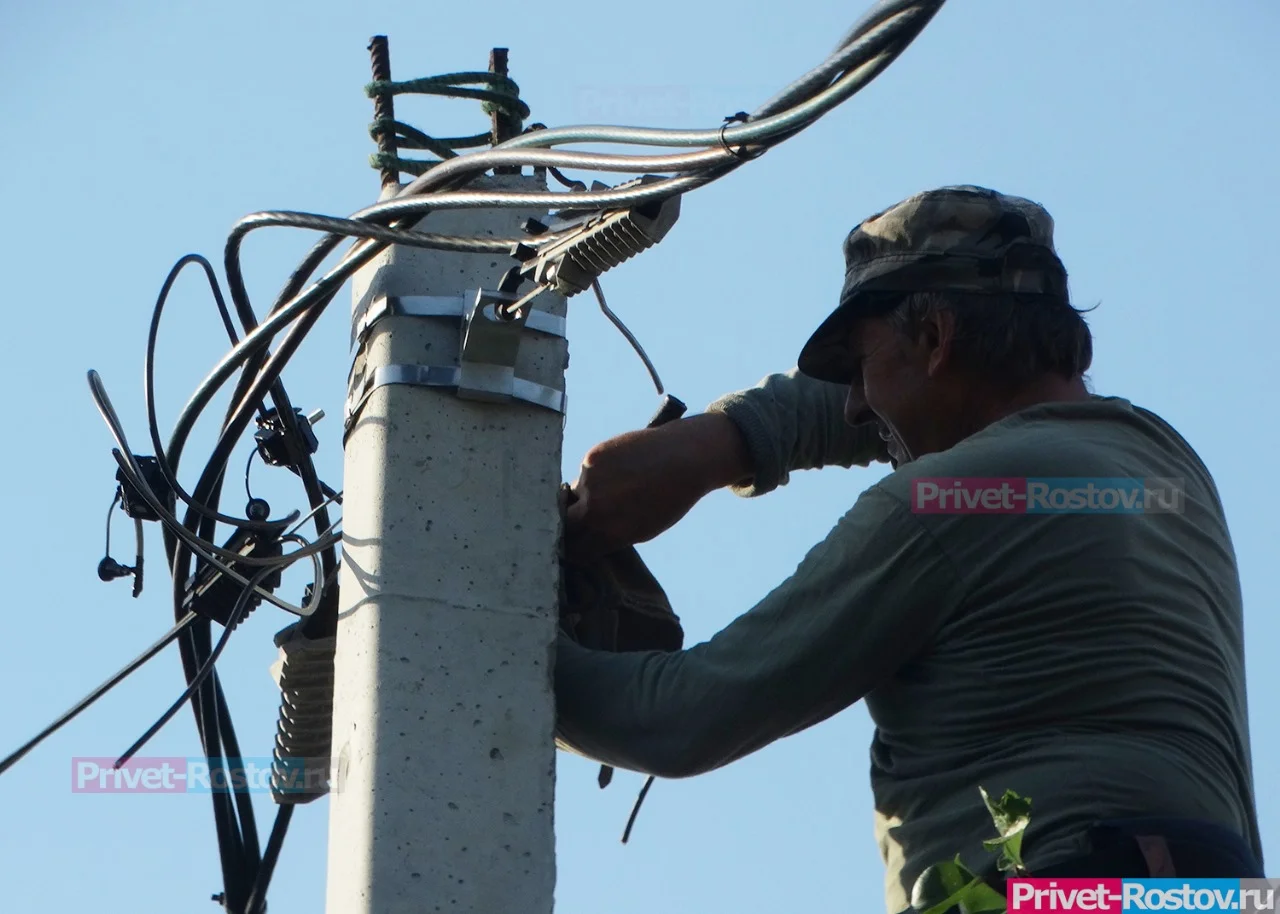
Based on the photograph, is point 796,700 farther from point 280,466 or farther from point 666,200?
point 280,466

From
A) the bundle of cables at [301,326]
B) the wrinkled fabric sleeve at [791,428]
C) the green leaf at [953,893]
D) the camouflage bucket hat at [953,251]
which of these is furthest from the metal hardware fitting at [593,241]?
the green leaf at [953,893]

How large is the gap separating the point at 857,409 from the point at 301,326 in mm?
1134

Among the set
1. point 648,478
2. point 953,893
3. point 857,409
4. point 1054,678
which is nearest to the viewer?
point 953,893

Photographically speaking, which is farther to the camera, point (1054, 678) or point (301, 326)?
point (301, 326)

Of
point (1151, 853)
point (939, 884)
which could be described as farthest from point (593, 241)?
point (1151, 853)

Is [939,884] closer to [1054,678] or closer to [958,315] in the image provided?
[1054,678]

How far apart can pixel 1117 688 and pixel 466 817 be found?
107cm

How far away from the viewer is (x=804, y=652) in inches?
146

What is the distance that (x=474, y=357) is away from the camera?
4035 mm

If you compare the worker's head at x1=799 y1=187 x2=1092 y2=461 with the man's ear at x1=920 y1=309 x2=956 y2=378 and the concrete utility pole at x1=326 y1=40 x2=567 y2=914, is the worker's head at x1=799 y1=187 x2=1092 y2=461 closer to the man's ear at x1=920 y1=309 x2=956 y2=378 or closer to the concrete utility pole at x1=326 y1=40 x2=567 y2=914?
the man's ear at x1=920 y1=309 x2=956 y2=378

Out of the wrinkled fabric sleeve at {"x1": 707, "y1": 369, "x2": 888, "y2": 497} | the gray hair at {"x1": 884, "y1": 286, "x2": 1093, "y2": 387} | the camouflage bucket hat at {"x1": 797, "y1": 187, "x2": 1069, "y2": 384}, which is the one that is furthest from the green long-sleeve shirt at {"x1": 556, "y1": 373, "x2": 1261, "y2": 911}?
the wrinkled fabric sleeve at {"x1": 707, "y1": 369, "x2": 888, "y2": 497}

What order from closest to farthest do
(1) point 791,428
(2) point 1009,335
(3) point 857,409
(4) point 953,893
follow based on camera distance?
1. (4) point 953,893
2. (2) point 1009,335
3. (3) point 857,409
4. (1) point 791,428

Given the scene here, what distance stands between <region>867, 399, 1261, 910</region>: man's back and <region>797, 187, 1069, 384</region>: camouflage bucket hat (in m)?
0.47

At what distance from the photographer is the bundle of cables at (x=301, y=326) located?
3.44 meters
